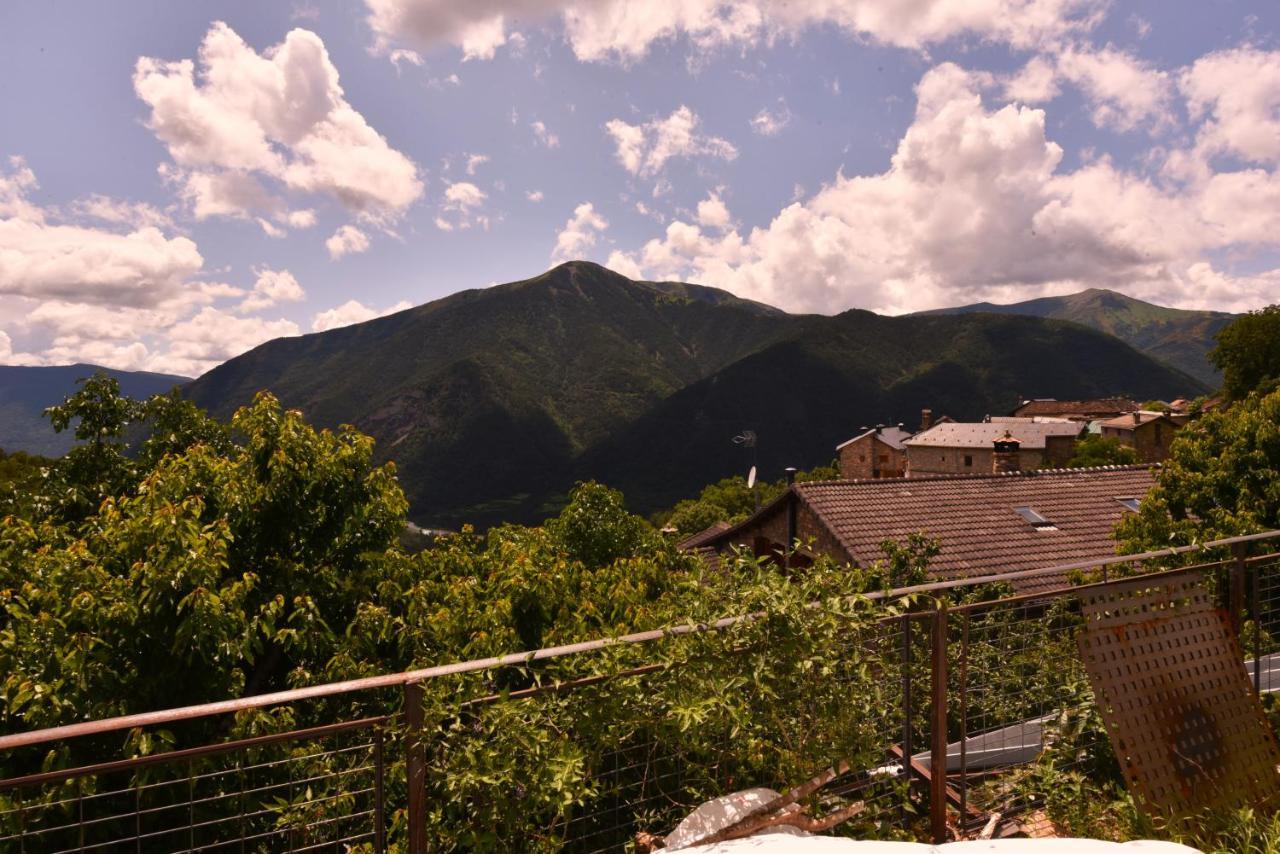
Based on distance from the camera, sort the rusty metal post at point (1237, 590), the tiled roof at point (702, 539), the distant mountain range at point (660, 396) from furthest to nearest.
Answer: the distant mountain range at point (660, 396) < the tiled roof at point (702, 539) < the rusty metal post at point (1237, 590)

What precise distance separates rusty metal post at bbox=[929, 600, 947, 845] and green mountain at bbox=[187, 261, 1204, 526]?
3392 inches

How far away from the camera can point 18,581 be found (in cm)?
524

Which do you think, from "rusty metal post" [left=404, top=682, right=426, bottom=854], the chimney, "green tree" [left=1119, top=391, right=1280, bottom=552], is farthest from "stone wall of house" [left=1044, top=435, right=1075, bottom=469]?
"rusty metal post" [left=404, top=682, right=426, bottom=854]

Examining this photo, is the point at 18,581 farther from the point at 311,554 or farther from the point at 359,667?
the point at 359,667

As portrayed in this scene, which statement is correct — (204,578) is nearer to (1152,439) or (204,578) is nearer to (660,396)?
(1152,439)

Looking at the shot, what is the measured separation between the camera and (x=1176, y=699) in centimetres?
301

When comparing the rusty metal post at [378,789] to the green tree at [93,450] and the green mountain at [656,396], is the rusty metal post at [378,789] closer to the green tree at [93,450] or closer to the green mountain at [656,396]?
the green tree at [93,450]

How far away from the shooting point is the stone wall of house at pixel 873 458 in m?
57.8

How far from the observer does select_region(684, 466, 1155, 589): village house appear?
46.0 feet

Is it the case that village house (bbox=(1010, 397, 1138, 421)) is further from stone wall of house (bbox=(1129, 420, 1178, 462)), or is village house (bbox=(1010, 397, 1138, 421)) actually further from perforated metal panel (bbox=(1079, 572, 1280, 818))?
perforated metal panel (bbox=(1079, 572, 1280, 818))

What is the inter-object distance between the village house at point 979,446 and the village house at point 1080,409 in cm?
1428

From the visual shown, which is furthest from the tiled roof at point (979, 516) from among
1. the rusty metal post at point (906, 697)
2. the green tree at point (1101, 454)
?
the green tree at point (1101, 454)

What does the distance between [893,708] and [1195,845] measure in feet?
3.95

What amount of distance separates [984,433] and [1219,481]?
50908 mm
